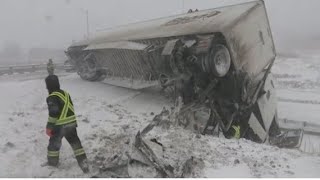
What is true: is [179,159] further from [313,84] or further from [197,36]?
[313,84]

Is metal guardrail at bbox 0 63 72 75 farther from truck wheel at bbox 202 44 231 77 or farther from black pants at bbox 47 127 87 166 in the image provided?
black pants at bbox 47 127 87 166

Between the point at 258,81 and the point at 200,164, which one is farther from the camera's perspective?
the point at 258,81

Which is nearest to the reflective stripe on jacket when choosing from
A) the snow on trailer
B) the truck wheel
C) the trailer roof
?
the snow on trailer

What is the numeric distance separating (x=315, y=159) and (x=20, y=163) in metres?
4.31

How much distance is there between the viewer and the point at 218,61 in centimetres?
780

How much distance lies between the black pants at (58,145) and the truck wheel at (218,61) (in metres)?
3.27

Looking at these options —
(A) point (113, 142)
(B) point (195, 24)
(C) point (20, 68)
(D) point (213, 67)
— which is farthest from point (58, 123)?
(C) point (20, 68)

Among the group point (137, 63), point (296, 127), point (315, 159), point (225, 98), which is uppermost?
point (137, 63)

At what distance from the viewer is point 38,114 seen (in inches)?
321

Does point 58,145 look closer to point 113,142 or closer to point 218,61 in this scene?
point 113,142

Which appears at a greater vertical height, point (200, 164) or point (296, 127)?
point (200, 164)

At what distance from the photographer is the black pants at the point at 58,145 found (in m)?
5.29

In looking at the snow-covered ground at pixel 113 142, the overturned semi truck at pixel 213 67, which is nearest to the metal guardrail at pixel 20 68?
the snow-covered ground at pixel 113 142

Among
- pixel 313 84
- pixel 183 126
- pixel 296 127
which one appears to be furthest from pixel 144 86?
pixel 313 84
